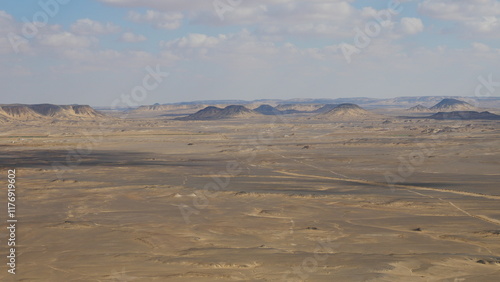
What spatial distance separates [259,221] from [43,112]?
501 ft

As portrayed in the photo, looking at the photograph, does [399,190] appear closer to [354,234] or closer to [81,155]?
[354,234]

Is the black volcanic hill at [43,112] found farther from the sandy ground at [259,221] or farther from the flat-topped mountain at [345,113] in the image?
the sandy ground at [259,221]

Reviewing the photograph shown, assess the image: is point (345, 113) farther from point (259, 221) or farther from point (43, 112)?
point (259, 221)

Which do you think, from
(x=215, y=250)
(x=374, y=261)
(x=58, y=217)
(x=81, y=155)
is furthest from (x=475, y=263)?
(x=81, y=155)

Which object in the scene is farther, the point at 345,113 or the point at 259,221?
the point at 345,113

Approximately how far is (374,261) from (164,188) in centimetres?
1603

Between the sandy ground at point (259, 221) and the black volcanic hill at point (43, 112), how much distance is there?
114599mm

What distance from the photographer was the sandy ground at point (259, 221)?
14.3m

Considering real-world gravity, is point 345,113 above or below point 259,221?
above

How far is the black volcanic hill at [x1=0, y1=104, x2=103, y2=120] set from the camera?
146300 millimetres

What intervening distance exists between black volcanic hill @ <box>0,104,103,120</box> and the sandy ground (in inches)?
4512

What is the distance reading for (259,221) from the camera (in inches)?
802

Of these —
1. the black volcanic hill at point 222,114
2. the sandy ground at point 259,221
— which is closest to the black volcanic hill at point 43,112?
the black volcanic hill at point 222,114

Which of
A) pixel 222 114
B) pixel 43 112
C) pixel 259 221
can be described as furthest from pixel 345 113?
pixel 259 221
